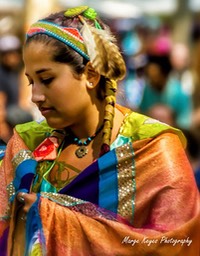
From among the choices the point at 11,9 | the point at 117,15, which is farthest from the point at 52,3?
the point at 117,15

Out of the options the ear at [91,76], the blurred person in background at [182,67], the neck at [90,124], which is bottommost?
the blurred person in background at [182,67]

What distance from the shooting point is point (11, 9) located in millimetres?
14320

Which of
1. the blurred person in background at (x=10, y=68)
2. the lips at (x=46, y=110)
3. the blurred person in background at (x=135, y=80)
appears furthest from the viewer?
the blurred person in background at (x=10, y=68)

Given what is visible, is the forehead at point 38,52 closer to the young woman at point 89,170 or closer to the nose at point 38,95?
the young woman at point 89,170

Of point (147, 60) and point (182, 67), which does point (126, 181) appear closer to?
point (147, 60)

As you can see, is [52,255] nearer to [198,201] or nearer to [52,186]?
[52,186]

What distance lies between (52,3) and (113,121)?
292 inches

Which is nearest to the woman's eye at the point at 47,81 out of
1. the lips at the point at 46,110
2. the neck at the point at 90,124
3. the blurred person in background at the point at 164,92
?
the lips at the point at 46,110

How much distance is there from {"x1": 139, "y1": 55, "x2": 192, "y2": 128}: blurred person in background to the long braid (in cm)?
587

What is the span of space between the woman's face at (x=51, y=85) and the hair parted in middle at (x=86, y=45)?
0.03 m

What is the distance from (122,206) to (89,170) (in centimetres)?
20

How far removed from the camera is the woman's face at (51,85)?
4.43 meters

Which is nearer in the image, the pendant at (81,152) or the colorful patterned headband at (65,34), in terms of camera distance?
the colorful patterned headband at (65,34)

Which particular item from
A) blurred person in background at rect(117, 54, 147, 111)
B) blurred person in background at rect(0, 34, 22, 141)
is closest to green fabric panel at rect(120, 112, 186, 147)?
blurred person in background at rect(117, 54, 147, 111)
